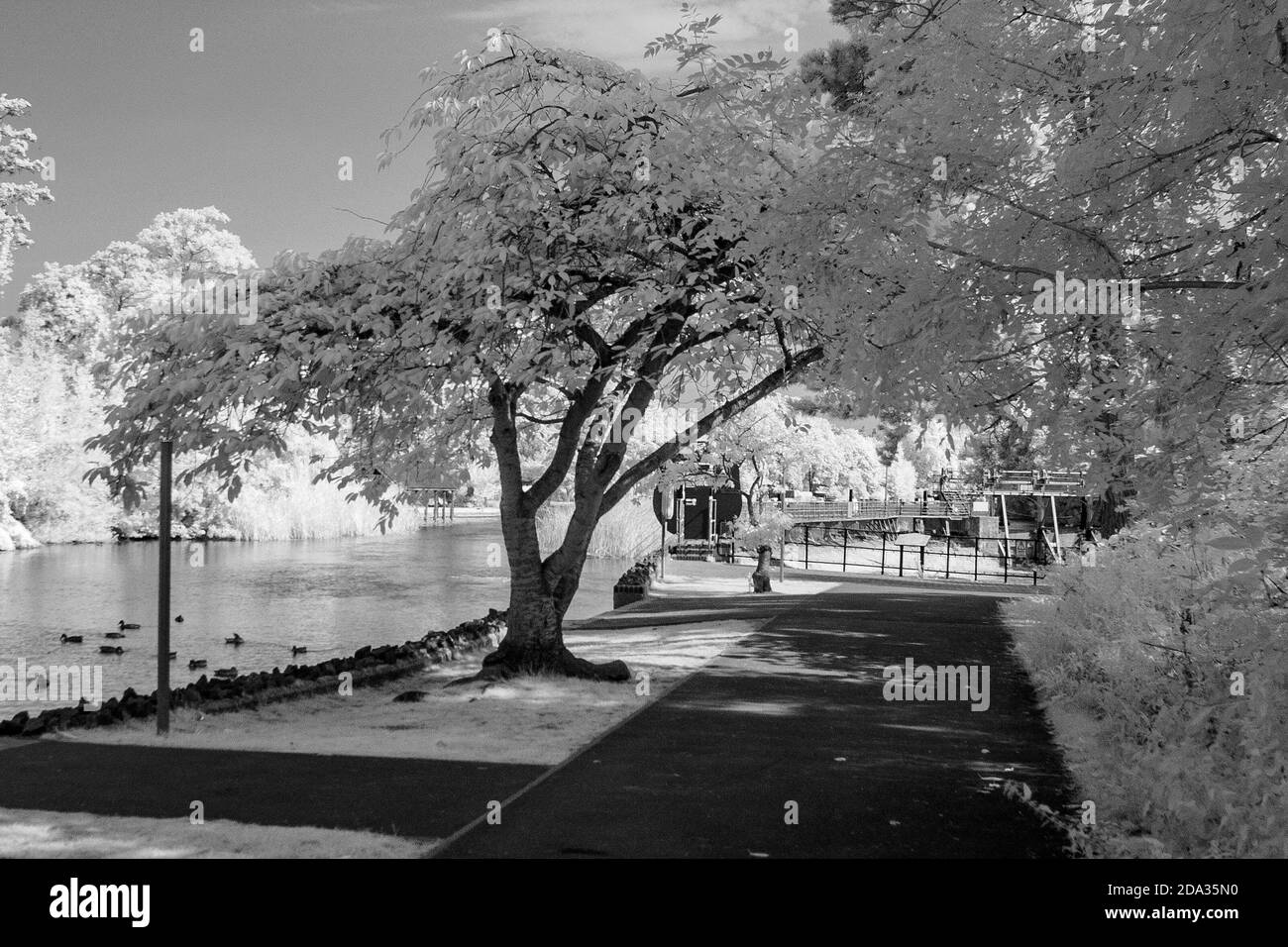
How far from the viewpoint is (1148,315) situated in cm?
652

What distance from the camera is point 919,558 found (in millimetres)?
35969

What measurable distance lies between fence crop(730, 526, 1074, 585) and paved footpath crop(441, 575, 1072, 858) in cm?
1770

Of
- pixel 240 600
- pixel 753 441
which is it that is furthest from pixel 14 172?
pixel 753 441

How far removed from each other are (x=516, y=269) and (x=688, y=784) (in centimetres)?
540

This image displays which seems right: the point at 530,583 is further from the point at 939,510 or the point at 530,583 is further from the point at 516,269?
the point at 939,510

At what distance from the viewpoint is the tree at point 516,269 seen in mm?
9289

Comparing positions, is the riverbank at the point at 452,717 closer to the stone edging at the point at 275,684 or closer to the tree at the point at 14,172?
the stone edging at the point at 275,684

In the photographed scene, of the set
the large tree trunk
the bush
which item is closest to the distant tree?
the large tree trunk

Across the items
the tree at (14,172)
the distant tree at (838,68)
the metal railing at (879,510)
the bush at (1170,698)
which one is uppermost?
the tree at (14,172)

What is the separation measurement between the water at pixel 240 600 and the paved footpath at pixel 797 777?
6962 millimetres

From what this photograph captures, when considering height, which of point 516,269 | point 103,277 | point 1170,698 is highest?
point 103,277

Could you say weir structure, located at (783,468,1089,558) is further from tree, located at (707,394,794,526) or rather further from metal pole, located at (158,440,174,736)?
metal pole, located at (158,440,174,736)

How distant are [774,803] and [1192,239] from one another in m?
4.26

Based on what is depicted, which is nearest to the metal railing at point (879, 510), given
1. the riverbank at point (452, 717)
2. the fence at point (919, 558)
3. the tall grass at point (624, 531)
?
the fence at point (919, 558)
